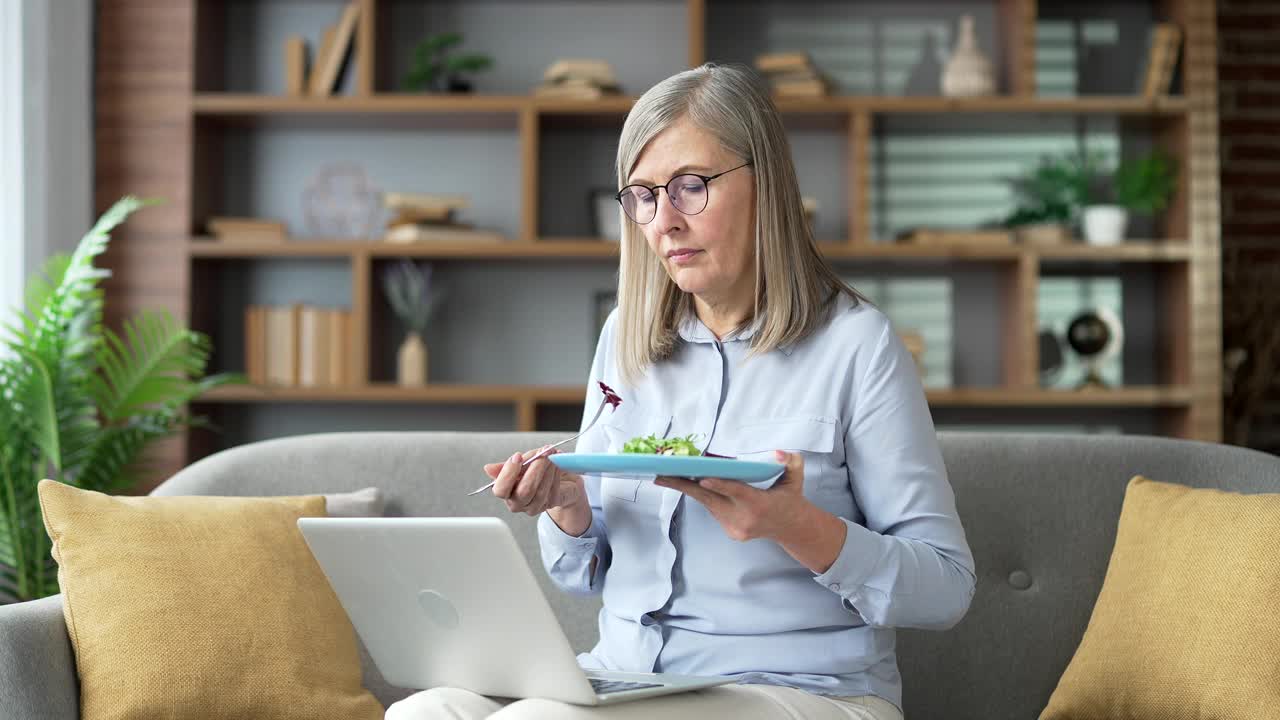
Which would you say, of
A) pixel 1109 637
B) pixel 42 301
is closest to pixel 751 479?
pixel 1109 637

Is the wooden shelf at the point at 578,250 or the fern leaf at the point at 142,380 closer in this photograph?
the fern leaf at the point at 142,380

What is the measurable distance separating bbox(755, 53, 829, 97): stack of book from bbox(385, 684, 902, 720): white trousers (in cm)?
283

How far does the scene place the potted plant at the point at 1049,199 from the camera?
156 inches

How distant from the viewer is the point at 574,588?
169cm

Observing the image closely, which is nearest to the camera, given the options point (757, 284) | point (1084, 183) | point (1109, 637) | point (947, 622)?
point (947, 622)

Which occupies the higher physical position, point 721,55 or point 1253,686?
point 721,55

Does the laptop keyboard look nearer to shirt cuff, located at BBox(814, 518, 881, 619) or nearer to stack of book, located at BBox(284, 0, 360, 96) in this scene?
shirt cuff, located at BBox(814, 518, 881, 619)

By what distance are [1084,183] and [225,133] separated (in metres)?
2.81

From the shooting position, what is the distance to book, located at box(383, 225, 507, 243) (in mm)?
3906

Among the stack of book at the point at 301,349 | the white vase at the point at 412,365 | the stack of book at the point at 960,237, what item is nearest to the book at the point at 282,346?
the stack of book at the point at 301,349

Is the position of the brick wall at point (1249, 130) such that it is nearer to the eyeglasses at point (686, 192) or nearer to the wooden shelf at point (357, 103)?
the wooden shelf at point (357, 103)

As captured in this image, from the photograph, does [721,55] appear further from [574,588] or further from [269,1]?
[574,588]

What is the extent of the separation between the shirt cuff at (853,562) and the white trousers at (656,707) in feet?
0.43

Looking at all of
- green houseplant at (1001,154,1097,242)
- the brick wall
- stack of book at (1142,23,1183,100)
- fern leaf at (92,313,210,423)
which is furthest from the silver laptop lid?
the brick wall
